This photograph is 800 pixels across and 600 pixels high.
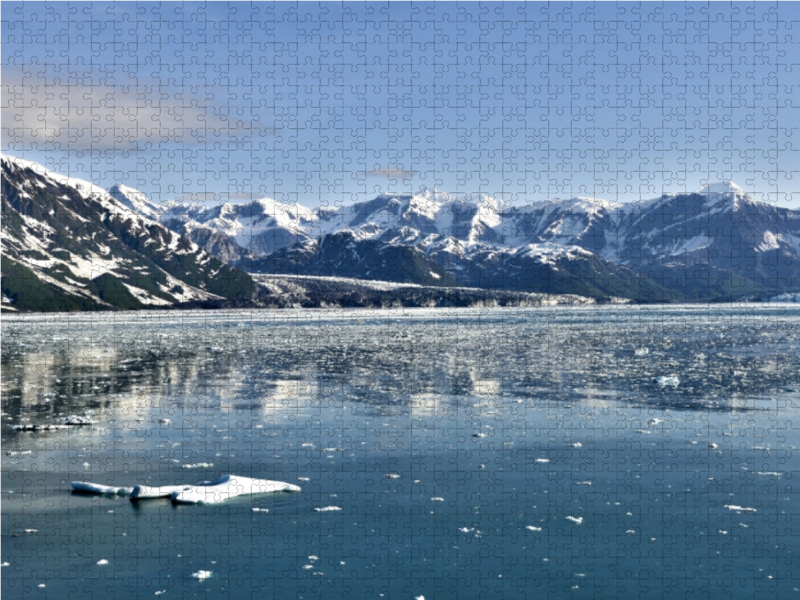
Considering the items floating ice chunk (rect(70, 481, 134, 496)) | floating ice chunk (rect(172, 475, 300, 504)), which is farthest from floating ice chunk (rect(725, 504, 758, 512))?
floating ice chunk (rect(70, 481, 134, 496))

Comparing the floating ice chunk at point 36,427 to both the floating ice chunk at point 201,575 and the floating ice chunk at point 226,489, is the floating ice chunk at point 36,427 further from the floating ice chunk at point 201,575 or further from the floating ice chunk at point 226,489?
the floating ice chunk at point 201,575

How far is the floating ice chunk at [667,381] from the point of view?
45625 mm

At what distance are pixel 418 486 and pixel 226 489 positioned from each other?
5674mm

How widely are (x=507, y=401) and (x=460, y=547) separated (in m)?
20.5

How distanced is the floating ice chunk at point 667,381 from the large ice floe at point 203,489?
28.1 metres

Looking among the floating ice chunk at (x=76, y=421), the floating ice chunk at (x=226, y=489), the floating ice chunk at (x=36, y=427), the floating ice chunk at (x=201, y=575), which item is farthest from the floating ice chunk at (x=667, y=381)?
the floating ice chunk at (x=201, y=575)

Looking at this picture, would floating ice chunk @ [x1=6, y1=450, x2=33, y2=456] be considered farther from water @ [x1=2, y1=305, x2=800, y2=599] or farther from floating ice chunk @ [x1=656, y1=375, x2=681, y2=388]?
floating ice chunk @ [x1=656, y1=375, x2=681, y2=388]

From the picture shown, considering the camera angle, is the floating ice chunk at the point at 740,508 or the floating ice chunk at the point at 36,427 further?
the floating ice chunk at the point at 36,427

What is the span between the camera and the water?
17812 millimetres

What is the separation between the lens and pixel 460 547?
19375 millimetres

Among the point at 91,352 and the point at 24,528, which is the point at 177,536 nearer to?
the point at 24,528

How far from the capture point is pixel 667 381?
46.7 metres

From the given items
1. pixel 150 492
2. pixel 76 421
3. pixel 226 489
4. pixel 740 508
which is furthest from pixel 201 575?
pixel 76 421

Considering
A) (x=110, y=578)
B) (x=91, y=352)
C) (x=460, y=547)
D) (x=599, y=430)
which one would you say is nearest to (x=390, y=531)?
(x=460, y=547)
